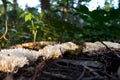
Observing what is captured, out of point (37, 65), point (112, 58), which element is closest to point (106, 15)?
point (112, 58)

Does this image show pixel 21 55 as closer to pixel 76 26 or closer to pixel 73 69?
pixel 73 69

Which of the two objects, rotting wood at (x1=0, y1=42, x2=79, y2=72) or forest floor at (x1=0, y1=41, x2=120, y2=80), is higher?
rotting wood at (x1=0, y1=42, x2=79, y2=72)

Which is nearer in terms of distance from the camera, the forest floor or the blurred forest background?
the forest floor

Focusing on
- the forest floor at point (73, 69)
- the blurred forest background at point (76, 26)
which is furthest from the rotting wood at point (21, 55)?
the blurred forest background at point (76, 26)

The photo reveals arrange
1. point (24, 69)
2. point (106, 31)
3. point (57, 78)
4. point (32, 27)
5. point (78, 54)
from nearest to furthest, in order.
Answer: point (57, 78), point (24, 69), point (78, 54), point (106, 31), point (32, 27)

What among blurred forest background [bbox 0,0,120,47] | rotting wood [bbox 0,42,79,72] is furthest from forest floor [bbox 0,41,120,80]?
blurred forest background [bbox 0,0,120,47]

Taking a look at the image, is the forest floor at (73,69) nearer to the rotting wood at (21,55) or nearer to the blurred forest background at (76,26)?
the rotting wood at (21,55)

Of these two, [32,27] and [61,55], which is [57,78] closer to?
[61,55]

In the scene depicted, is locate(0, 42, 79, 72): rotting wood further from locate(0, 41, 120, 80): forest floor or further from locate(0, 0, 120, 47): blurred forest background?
locate(0, 0, 120, 47): blurred forest background
